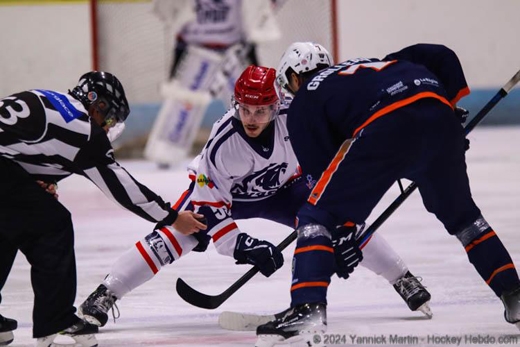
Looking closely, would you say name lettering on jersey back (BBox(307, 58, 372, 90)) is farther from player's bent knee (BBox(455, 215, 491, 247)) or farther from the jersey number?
the jersey number

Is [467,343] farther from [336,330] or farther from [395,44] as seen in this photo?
[395,44]

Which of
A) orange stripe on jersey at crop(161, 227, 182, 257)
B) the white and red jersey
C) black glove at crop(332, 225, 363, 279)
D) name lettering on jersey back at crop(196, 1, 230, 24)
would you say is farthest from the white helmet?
name lettering on jersey back at crop(196, 1, 230, 24)

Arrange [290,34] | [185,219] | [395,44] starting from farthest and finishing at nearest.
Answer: [395,44]
[290,34]
[185,219]

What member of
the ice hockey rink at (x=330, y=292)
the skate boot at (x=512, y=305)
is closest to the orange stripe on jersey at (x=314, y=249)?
the ice hockey rink at (x=330, y=292)

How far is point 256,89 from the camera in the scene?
10.3 ft

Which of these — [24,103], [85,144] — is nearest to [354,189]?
[85,144]

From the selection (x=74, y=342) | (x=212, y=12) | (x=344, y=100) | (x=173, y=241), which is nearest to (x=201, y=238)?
(x=173, y=241)

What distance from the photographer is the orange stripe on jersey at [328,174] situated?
2670mm

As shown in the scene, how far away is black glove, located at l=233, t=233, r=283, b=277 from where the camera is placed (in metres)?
3.10

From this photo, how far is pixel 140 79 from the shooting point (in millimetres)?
8289

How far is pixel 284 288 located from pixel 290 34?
4641 millimetres

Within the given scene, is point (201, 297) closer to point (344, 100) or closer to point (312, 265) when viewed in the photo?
point (312, 265)

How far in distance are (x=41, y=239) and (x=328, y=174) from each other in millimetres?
805

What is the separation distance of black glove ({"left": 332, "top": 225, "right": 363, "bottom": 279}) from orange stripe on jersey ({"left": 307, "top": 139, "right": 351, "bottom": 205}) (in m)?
0.13
